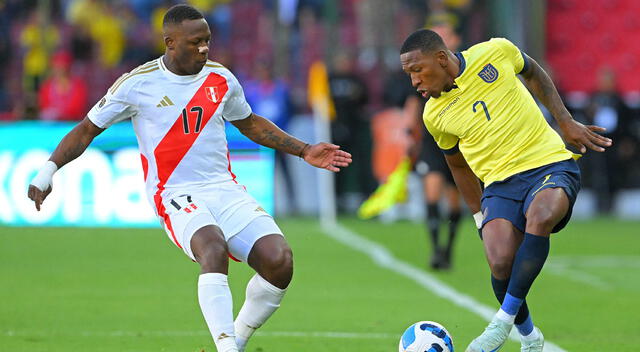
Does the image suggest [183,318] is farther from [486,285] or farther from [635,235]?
[635,235]

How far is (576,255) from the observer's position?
14.2 metres

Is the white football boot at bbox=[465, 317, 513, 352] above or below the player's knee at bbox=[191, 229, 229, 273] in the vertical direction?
below

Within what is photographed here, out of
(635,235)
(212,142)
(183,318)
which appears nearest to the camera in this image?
(212,142)

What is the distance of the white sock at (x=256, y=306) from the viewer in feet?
21.5

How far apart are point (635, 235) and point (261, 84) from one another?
6.21 metres

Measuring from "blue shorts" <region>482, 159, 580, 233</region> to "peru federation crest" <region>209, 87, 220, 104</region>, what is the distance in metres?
1.70

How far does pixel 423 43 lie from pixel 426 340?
170 cm

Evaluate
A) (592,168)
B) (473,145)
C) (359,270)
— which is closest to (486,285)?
(359,270)

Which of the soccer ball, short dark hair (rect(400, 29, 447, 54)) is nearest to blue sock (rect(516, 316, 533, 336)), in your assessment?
the soccer ball

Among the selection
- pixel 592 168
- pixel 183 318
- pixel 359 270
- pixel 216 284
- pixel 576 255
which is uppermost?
pixel 216 284

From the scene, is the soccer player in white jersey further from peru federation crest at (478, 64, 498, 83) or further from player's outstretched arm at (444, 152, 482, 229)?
peru federation crest at (478, 64, 498, 83)

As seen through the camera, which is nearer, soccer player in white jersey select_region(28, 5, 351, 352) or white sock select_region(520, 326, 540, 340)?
soccer player in white jersey select_region(28, 5, 351, 352)

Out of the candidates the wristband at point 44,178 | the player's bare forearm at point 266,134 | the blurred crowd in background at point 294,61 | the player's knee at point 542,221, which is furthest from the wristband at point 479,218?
the blurred crowd in background at point 294,61

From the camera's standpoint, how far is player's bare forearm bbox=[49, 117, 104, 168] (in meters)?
6.49
